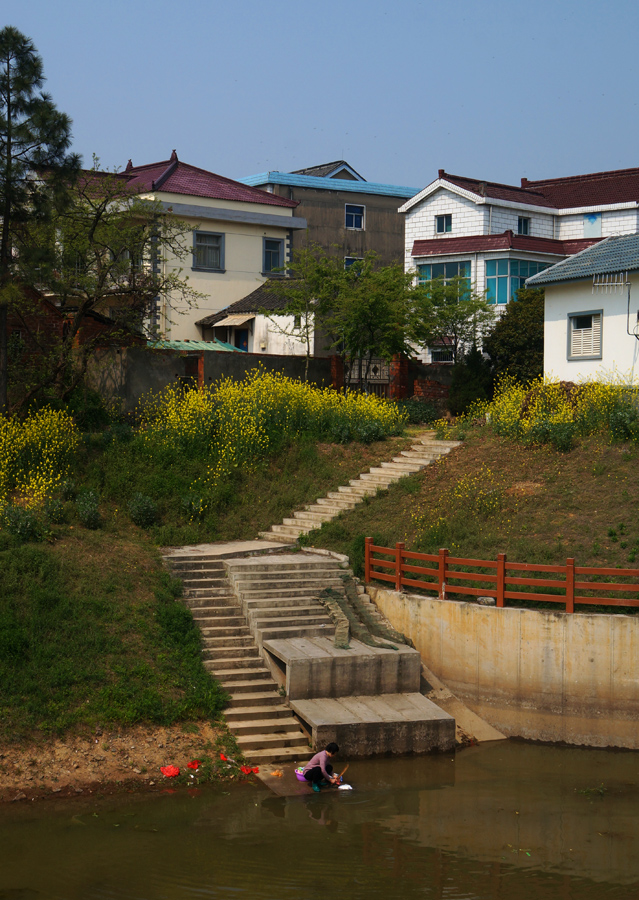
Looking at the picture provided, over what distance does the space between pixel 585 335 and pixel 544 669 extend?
14.2 m

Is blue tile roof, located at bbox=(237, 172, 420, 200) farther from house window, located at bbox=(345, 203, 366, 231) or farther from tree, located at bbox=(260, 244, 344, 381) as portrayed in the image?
tree, located at bbox=(260, 244, 344, 381)

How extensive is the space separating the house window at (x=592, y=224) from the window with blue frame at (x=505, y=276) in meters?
6.74

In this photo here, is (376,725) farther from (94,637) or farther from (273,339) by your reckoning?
(273,339)

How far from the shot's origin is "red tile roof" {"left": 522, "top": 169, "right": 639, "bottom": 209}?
160ft

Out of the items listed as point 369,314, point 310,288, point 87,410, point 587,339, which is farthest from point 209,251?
point 587,339

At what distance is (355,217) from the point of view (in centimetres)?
5441

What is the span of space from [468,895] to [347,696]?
5.72 m

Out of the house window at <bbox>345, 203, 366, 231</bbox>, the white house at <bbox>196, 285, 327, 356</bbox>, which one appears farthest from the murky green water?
the house window at <bbox>345, 203, 366, 231</bbox>

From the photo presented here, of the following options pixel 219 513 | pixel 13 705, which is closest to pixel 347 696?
pixel 13 705

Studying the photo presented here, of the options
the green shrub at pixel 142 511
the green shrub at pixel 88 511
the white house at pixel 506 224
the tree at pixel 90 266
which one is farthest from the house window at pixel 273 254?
the green shrub at pixel 88 511

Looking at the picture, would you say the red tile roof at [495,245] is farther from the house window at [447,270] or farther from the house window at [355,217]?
the house window at [355,217]

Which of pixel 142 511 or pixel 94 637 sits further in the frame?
pixel 142 511

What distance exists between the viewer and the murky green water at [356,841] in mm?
11023

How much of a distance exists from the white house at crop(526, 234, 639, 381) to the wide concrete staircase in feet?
38.9
